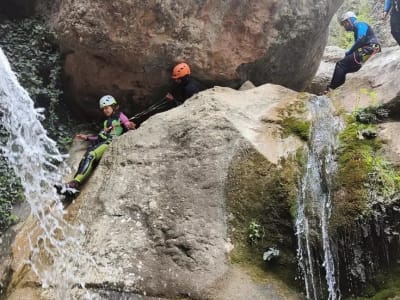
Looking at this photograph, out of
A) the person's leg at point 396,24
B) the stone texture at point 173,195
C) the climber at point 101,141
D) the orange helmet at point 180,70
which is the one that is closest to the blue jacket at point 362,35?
the person's leg at point 396,24

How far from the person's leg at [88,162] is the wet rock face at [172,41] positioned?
1783mm

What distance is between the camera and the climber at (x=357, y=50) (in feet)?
29.4

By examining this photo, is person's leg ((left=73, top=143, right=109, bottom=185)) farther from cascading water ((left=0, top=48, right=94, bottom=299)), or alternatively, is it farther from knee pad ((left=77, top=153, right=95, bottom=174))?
cascading water ((left=0, top=48, right=94, bottom=299))

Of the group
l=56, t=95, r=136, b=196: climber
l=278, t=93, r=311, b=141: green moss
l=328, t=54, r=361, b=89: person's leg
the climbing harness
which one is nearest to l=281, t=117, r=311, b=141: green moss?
l=278, t=93, r=311, b=141: green moss

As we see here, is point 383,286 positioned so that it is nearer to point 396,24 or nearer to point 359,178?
point 359,178

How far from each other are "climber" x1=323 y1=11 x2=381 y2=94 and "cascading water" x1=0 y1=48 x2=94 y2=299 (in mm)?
5359

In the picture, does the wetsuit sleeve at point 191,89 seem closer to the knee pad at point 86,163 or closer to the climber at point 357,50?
the knee pad at point 86,163

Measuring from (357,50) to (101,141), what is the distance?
16.7ft

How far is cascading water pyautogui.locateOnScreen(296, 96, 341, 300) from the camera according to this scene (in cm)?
535

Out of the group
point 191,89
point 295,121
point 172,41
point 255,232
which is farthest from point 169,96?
point 255,232

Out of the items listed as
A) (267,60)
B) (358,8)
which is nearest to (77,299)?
(267,60)

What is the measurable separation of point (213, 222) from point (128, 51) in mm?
3799

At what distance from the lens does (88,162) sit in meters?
7.04

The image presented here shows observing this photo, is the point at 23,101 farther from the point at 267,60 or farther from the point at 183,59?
the point at 267,60
